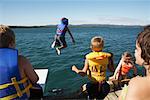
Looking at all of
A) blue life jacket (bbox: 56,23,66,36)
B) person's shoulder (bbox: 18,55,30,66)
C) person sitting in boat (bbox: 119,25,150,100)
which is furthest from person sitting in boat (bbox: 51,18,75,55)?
person sitting in boat (bbox: 119,25,150,100)

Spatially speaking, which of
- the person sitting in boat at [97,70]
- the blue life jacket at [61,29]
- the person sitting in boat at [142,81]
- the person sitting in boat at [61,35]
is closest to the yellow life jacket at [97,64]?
the person sitting in boat at [97,70]

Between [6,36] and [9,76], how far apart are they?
511mm

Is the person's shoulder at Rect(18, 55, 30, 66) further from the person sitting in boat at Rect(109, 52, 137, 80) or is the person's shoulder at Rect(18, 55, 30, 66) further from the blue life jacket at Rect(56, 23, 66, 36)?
the blue life jacket at Rect(56, 23, 66, 36)

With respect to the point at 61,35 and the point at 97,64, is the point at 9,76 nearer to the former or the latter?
the point at 97,64

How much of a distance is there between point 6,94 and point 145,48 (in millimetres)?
1963

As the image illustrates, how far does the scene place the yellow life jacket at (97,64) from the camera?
5406 millimetres

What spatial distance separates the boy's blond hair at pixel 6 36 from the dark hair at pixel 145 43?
64.1 inches

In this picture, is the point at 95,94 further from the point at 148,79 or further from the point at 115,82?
the point at 148,79

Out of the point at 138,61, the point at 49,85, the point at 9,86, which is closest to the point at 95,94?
the point at 9,86

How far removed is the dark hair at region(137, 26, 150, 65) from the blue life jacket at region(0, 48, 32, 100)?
174 centimetres

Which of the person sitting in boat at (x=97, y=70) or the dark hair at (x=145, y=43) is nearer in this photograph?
the dark hair at (x=145, y=43)

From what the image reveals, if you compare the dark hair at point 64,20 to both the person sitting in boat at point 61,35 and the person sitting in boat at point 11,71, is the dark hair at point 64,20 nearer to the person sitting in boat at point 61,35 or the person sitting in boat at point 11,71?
the person sitting in boat at point 61,35

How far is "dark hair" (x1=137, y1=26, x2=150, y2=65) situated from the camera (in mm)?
2314

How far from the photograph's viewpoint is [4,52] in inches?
142
